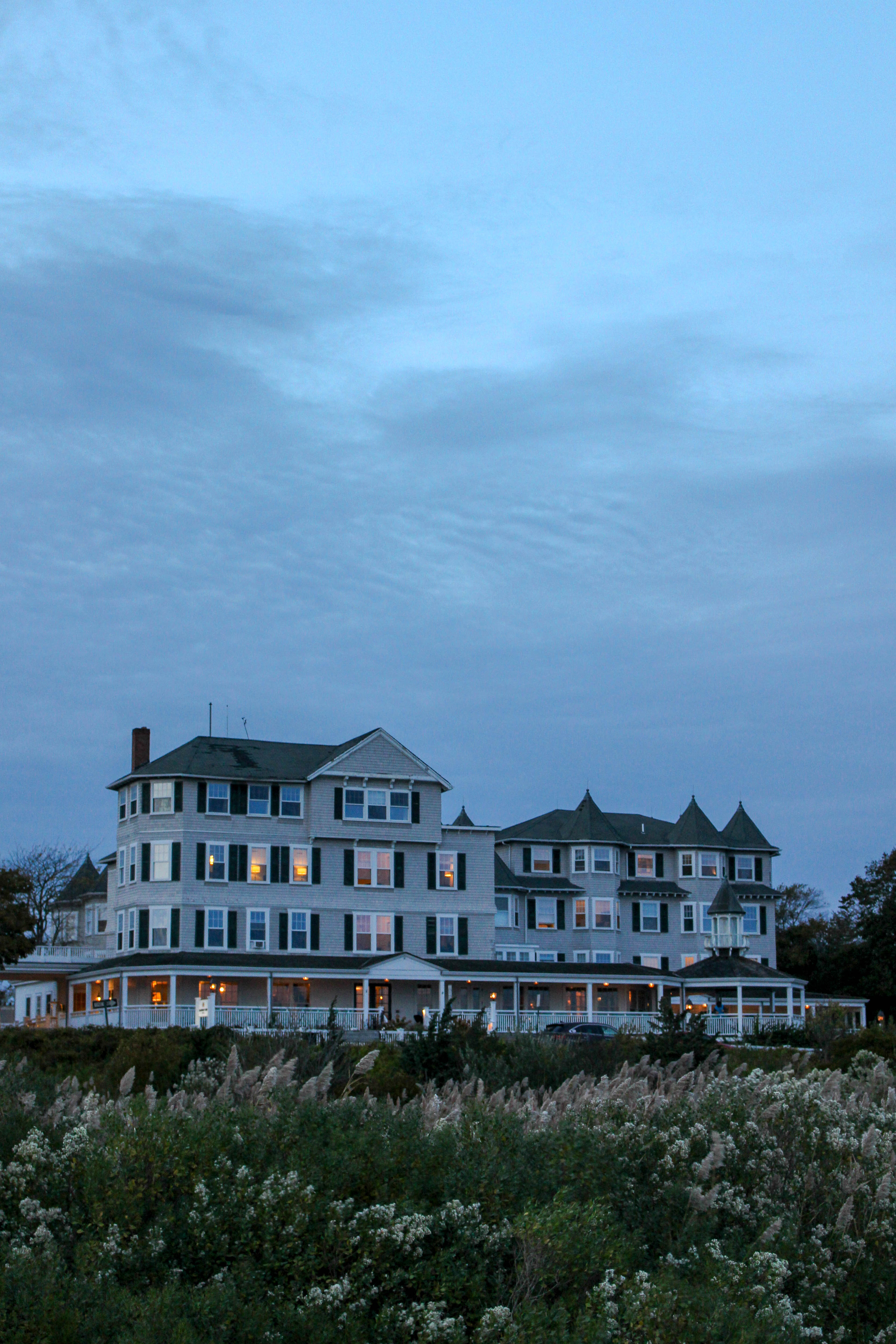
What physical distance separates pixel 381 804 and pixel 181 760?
8.70 m

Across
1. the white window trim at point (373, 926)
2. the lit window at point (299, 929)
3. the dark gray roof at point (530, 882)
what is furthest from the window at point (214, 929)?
the dark gray roof at point (530, 882)

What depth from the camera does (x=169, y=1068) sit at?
21453 mm

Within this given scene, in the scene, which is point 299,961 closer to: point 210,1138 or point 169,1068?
point 169,1068

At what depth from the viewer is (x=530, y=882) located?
72312mm

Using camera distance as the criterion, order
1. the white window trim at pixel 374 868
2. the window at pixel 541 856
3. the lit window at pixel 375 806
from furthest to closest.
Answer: the window at pixel 541 856
the lit window at pixel 375 806
the white window trim at pixel 374 868

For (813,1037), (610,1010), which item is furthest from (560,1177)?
(610,1010)

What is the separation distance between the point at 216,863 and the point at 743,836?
31.0 meters

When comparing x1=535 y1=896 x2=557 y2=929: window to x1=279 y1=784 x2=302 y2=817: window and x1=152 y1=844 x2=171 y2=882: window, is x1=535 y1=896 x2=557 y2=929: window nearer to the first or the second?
x1=279 y1=784 x2=302 y2=817: window

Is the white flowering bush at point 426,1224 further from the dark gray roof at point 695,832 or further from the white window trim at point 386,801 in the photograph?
the dark gray roof at point 695,832

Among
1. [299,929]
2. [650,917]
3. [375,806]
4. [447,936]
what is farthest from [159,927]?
[650,917]

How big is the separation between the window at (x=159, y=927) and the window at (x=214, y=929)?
1604mm

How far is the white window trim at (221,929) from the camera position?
59.4m

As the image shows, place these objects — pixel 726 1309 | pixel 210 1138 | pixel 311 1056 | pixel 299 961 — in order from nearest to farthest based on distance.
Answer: pixel 726 1309
pixel 210 1138
pixel 311 1056
pixel 299 961

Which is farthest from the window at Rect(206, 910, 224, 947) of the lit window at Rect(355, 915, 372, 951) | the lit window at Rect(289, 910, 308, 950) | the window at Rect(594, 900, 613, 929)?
the window at Rect(594, 900, 613, 929)
